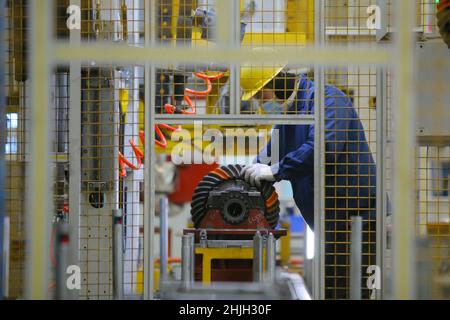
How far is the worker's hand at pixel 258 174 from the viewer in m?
4.99

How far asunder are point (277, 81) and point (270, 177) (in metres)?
0.60

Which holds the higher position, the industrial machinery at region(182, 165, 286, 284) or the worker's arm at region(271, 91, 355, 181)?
the worker's arm at region(271, 91, 355, 181)

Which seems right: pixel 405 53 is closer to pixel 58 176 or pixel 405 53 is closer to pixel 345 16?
pixel 345 16

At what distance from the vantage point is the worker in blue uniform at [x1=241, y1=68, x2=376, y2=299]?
4.82 m

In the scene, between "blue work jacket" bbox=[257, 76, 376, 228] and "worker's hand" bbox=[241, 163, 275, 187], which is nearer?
"blue work jacket" bbox=[257, 76, 376, 228]

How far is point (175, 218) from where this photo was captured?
16141 millimetres

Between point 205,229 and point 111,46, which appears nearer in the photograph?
point 111,46

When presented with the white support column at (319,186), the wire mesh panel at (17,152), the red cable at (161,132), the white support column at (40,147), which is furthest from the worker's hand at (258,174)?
the white support column at (40,147)

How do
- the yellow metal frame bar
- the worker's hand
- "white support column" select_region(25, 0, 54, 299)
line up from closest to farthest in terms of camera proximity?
"white support column" select_region(25, 0, 54, 299), the yellow metal frame bar, the worker's hand

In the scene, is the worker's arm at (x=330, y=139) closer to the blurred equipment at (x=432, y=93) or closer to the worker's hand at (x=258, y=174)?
the worker's hand at (x=258, y=174)

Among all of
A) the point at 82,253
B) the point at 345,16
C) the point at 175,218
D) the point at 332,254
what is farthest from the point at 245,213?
the point at 175,218

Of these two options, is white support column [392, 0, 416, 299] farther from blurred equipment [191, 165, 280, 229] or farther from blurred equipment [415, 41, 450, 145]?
blurred equipment [191, 165, 280, 229]

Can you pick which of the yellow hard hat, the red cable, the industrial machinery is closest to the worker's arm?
the industrial machinery
